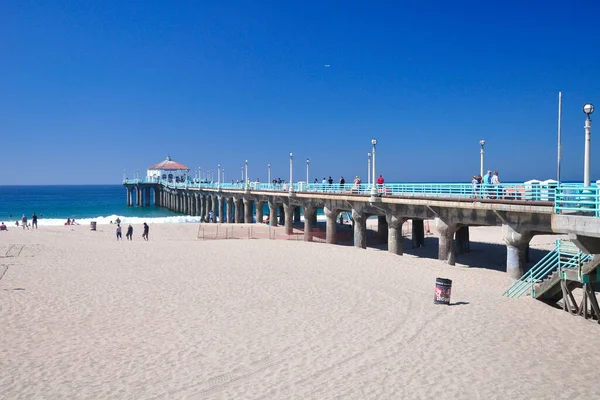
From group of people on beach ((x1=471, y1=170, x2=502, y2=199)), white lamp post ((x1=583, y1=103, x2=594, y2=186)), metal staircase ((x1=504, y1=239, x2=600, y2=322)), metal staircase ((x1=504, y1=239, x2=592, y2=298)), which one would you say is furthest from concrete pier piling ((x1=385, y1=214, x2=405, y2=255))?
white lamp post ((x1=583, y1=103, x2=594, y2=186))

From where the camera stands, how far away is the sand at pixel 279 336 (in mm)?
7785

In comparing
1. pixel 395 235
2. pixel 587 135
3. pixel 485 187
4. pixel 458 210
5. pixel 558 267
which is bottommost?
pixel 395 235

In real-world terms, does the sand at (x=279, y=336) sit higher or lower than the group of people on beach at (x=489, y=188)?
lower

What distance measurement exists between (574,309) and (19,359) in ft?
41.9

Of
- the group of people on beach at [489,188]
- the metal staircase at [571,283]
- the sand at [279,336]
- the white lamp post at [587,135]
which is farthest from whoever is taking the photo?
the group of people on beach at [489,188]

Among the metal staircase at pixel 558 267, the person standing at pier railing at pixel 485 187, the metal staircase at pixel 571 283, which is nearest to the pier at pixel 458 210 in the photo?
the person standing at pier railing at pixel 485 187

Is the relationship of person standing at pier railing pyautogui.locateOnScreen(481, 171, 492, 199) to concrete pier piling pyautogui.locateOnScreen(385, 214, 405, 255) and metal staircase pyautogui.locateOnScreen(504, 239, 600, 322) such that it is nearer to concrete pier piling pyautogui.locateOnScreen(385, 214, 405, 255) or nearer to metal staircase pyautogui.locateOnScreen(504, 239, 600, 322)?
concrete pier piling pyautogui.locateOnScreen(385, 214, 405, 255)

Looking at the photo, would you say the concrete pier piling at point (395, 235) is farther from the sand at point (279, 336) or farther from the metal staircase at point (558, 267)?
the metal staircase at point (558, 267)

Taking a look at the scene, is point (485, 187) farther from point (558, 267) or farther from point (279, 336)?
point (279, 336)

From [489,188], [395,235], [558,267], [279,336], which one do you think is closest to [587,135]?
[558,267]

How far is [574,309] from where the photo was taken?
41.4ft

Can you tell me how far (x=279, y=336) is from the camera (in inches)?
399

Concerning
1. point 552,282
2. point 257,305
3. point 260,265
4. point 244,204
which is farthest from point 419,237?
point 244,204

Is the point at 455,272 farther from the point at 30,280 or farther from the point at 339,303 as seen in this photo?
the point at 30,280
